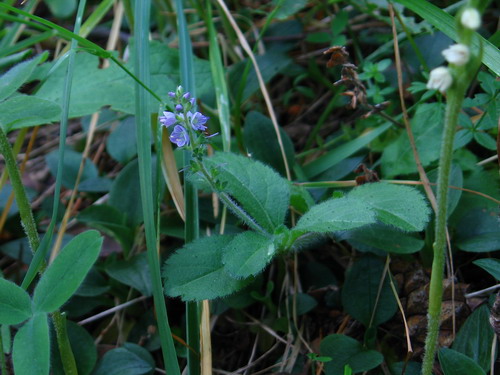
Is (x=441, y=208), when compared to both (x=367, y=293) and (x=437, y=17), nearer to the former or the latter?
(x=367, y=293)

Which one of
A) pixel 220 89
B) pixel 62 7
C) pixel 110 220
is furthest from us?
pixel 62 7

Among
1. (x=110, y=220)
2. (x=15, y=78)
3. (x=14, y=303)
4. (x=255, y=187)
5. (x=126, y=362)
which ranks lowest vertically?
(x=126, y=362)

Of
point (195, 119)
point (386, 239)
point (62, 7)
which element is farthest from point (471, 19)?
point (62, 7)

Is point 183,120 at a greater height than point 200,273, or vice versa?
point 183,120

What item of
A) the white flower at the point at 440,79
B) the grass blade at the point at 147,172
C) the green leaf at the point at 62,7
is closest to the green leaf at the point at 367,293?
the grass blade at the point at 147,172

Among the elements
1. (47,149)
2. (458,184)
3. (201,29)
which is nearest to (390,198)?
(458,184)

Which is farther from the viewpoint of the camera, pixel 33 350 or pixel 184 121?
pixel 184 121
